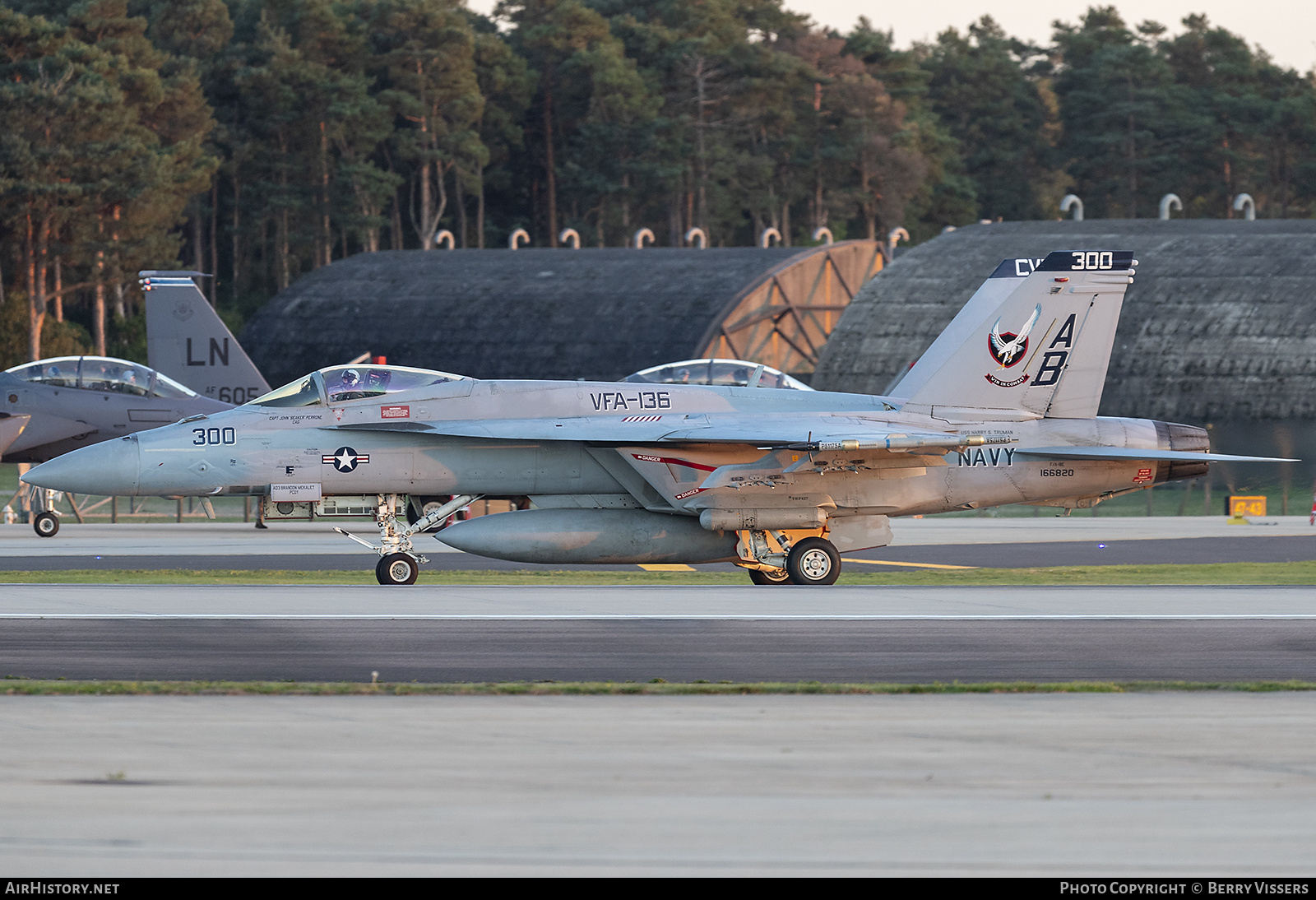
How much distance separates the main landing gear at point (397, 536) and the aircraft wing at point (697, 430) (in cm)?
93

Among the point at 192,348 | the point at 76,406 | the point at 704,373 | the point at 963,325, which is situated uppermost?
the point at 192,348

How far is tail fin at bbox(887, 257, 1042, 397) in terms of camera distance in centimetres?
2066

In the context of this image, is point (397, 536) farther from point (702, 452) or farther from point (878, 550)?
point (878, 550)

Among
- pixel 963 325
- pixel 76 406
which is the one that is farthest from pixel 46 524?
pixel 963 325

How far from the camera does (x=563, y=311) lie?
5578 cm

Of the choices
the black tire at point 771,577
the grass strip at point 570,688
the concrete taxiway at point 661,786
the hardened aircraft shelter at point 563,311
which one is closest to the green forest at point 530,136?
the hardened aircraft shelter at point 563,311

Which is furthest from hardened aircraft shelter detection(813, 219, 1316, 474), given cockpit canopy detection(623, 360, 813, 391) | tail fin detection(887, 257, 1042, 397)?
tail fin detection(887, 257, 1042, 397)

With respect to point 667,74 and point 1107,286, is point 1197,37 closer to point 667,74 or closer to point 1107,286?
point 667,74

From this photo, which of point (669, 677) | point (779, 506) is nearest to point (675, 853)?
point (669, 677)

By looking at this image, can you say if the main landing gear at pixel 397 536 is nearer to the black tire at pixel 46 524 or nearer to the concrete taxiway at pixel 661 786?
the concrete taxiway at pixel 661 786

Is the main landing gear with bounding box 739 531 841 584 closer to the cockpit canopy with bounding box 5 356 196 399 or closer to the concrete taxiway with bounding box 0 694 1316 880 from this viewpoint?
the concrete taxiway with bounding box 0 694 1316 880

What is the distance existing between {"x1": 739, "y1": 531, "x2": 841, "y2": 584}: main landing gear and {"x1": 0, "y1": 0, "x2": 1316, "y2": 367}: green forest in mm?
50720

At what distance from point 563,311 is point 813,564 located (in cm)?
3658

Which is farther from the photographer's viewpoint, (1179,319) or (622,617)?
(1179,319)
